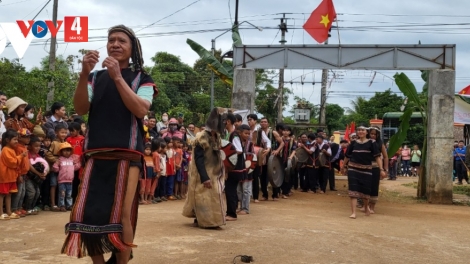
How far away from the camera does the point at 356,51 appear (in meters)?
13.9

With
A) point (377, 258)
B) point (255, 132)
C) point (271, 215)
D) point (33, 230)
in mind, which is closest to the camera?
point (377, 258)

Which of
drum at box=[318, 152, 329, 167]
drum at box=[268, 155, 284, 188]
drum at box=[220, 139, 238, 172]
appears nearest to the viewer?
drum at box=[220, 139, 238, 172]

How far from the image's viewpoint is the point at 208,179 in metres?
7.89

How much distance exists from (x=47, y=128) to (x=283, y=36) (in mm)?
22429

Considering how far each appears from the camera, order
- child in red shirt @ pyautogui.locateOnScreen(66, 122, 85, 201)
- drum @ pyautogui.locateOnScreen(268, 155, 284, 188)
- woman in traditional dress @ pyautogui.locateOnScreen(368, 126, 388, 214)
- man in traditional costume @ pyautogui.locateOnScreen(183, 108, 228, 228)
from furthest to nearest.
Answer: drum @ pyautogui.locateOnScreen(268, 155, 284, 188), woman in traditional dress @ pyautogui.locateOnScreen(368, 126, 388, 214), child in red shirt @ pyautogui.locateOnScreen(66, 122, 85, 201), man in traditional costume @ pyautogui.locateOnScreen(183, 108, 228, 228)

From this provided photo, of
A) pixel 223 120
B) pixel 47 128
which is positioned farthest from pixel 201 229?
pixel 47 128

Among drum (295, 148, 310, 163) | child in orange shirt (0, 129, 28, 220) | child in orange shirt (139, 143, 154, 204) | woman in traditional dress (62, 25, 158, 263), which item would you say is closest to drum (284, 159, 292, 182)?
drum (295, 148, 310, 163)

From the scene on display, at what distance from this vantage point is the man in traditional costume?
799cm

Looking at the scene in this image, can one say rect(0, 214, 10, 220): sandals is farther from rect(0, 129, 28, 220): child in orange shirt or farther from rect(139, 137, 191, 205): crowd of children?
rect(139, 137, 191, 205): crowd of children

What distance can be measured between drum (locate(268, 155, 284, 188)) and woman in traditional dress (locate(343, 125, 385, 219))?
2193 mm

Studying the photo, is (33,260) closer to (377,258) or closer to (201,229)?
(201,229)

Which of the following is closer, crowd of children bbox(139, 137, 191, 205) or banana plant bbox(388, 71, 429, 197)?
crowd of children bbox(139, 137, 191, 205)

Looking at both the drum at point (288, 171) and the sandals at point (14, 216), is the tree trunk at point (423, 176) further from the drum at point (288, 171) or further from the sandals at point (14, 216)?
the sandals at point (14, 216)

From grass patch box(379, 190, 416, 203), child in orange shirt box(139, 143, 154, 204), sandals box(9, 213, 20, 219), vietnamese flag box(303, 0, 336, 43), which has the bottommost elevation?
grass patch box(379, 190, 416, 203)
